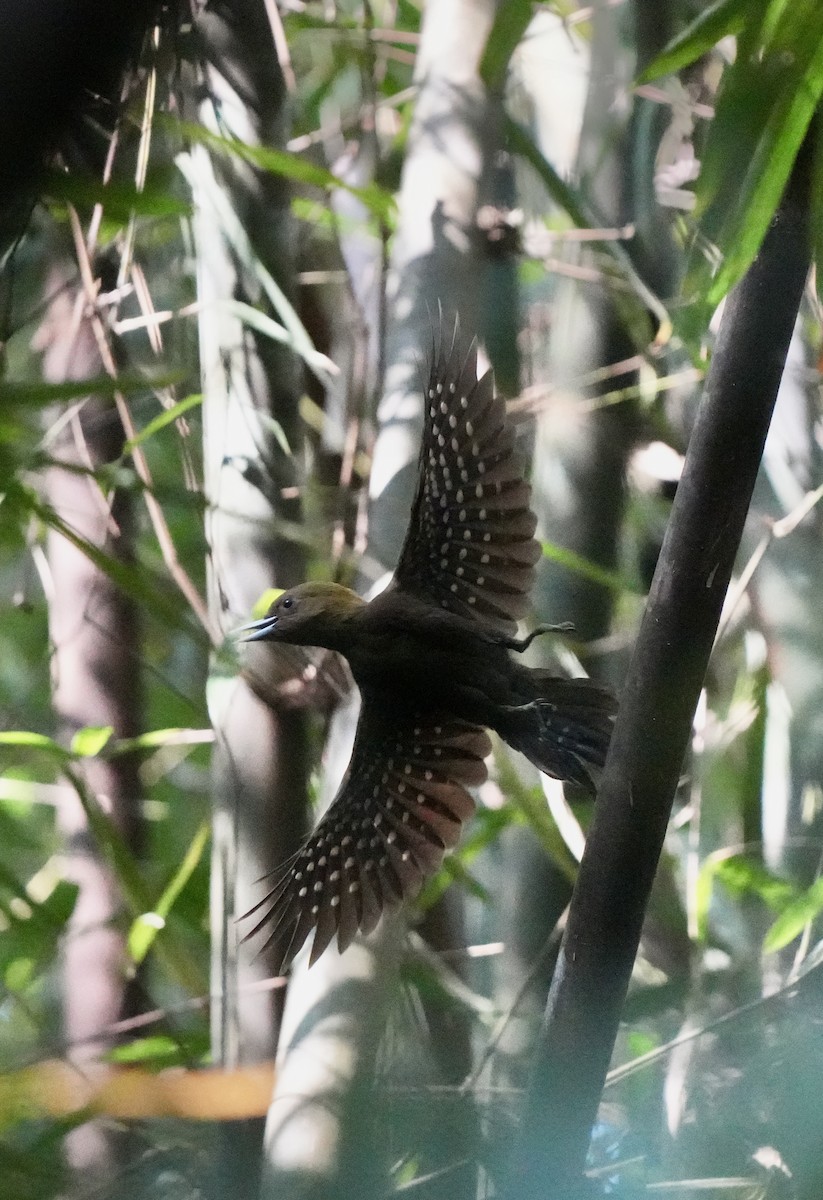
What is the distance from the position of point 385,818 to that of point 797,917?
290mm

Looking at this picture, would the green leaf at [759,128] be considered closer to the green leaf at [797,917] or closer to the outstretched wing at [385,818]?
the outstretched wing at [385,818]

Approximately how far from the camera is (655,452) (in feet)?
3.05

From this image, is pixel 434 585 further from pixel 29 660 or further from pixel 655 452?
pixel 29 660

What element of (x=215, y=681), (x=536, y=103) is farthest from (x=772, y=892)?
(x=536, y=103)

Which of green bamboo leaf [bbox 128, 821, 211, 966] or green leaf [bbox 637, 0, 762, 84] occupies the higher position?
green leaf [bbox 637, 0, 762, 84]

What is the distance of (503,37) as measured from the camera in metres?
0.80

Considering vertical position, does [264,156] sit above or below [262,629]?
above

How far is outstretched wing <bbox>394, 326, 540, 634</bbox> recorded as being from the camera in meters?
0.69

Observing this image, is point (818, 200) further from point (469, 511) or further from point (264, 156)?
point (264, 156)

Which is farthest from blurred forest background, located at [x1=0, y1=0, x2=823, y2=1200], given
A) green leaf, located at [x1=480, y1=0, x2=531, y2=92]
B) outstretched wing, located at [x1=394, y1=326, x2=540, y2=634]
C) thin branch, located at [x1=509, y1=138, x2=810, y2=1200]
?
thin branch, located at [x1=509, y1=138, x2=810, y2=1200]

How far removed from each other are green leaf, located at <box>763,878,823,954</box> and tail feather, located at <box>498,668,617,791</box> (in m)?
0.23

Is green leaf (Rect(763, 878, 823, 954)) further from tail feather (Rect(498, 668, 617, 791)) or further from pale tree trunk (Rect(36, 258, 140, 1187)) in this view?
pale tree trunk (Rect(36, 258, 140, 1187))

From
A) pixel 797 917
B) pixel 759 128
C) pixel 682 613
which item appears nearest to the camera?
pixel 759 128

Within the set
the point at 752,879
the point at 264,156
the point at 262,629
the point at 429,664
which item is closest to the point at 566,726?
the point at 429,664
